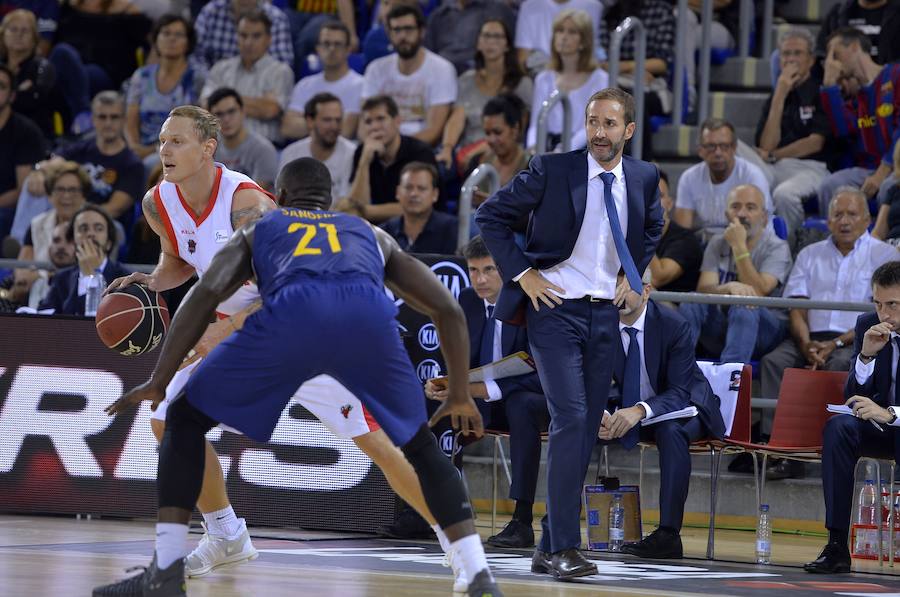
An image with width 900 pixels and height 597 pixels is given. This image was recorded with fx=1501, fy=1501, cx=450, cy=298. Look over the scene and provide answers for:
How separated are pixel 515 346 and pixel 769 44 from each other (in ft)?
18.2

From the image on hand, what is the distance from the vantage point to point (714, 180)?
1115 centimetres

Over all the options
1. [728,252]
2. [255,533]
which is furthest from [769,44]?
[255,533]

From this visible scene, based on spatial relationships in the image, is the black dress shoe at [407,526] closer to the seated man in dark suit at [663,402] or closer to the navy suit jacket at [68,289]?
the seated man in dark suit at [663,402]

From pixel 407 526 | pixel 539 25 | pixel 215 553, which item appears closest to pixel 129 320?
pixel 215 553

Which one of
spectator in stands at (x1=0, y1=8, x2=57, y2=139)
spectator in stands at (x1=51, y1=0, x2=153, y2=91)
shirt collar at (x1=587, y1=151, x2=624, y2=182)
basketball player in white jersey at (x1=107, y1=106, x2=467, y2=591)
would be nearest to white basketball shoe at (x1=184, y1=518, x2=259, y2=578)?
basketball player in white jersey at (x1=107, y1=106, x2=467, y2=591)

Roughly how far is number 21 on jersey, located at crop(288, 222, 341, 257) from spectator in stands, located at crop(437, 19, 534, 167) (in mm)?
7113

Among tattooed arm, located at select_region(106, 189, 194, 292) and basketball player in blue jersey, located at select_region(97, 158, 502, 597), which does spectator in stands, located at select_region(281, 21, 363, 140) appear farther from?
basketball player in blue jersey, located at select_region(97, 158, 502, 597)

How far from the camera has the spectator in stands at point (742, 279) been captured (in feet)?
32.4

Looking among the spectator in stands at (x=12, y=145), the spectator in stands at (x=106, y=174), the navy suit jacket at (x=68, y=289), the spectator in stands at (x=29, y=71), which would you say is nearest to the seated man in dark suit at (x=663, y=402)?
the navy suit jacket at (x=68, y=289)

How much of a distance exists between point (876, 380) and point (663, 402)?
1.15 m

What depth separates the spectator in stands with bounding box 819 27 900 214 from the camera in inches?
437

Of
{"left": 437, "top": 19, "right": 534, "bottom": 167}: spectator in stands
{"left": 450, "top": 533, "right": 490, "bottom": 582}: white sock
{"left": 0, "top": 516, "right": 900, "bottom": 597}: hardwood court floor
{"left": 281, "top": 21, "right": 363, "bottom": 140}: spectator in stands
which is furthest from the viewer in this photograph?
{"left": 281, "top": 21, "right": 363, "bottom": 140}: spectator in stands

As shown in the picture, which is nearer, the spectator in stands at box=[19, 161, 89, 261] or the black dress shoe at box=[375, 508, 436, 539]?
the black dress shoe at box=[375, 508, 436, 539]

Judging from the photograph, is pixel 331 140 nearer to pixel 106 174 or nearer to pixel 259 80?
pixel 259 80
